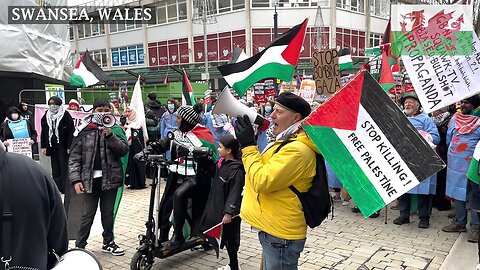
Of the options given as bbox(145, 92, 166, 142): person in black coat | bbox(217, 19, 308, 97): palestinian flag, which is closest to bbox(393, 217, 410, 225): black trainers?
bbox(217, 19, 308, 97): palestinian flag

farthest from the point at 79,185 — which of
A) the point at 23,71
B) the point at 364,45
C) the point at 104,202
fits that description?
the point at 364,45

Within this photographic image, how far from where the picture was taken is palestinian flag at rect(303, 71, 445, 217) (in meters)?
2.71

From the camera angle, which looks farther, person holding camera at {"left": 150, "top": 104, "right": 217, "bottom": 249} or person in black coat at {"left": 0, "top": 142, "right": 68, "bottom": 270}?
person holding camera at {"left": 150, "top": 104, "right": 217, "bottom": 249}

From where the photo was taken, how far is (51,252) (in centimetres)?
195

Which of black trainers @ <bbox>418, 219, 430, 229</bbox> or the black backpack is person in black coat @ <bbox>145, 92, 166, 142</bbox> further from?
the black backpack

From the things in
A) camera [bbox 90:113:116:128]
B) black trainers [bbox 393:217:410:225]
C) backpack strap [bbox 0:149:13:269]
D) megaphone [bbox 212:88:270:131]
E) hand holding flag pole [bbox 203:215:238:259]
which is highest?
megaphone [bbox 212:88:270:131]

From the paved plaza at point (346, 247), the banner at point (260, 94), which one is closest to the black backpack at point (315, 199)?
the paved plaza at point (346, 247)

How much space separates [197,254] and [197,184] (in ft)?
3.35

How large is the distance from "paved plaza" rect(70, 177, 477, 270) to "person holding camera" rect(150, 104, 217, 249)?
0.56 metres

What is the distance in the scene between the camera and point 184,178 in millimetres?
4723

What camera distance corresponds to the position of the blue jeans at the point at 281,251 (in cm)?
291

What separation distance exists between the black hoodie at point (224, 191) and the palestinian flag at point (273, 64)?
1.30 m

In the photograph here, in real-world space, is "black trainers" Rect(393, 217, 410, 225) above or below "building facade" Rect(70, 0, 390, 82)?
below

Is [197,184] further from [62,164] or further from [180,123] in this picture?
[62,164]
